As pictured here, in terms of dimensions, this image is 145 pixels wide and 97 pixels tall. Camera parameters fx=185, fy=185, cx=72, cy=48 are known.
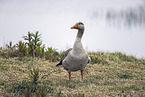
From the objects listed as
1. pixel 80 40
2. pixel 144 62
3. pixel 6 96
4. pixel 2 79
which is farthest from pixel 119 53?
pixel 6 96

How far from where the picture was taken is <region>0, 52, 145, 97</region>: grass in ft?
17.8

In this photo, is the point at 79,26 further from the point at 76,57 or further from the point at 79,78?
the point at 79,78

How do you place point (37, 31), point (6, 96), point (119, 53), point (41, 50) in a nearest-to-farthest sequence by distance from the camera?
point (6, 96) → point (37, 31) → point (41, 50) → point (119, 53)

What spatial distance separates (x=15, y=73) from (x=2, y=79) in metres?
0.97

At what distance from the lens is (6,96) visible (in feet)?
16.5

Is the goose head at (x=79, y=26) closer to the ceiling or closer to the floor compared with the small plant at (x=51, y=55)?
closer to the ceiling

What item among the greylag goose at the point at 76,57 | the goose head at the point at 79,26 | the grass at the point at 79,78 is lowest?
the grass at the point at 79,78

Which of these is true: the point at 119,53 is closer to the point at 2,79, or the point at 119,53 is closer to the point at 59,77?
the point at 59,77

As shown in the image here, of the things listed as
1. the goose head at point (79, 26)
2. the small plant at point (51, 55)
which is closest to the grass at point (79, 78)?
the small plant at point (51, 55)

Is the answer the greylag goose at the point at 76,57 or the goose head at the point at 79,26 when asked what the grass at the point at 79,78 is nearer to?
the greylag goose at the point at 76,57

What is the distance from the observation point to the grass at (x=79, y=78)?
5.44 meters

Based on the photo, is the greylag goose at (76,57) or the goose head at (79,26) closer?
the greylag goose at (76,57)

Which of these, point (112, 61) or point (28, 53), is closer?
point (28, 53)

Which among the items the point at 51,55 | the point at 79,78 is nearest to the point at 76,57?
the point at 79,78
